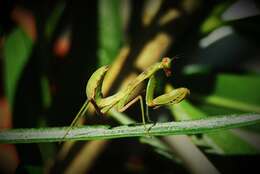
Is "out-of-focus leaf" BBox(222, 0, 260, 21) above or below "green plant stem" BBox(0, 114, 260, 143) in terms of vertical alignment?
below

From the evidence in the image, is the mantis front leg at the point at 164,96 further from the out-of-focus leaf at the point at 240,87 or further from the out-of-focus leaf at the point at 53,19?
the out-of-focus leaf at the point at 53,19

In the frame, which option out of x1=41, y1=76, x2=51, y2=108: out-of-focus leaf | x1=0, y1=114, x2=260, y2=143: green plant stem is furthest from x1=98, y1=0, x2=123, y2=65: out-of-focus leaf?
x1=0, y1=114, x2=260, y2=143: green plant stem

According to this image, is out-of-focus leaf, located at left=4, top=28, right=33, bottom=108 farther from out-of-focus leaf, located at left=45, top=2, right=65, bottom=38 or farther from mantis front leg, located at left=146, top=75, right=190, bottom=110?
mantis front leg, located at left=146, top=75, right=190, bottom=110

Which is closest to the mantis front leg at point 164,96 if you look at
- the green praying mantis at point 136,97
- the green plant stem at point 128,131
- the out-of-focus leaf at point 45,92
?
the green praying mantis at point 136,97

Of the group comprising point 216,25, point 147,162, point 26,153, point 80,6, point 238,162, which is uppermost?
point 80,6

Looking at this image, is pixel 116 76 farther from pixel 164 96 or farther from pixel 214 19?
pixel 214 19

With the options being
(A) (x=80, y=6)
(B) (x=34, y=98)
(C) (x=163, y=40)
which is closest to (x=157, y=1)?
(C) (x=163, y=40)

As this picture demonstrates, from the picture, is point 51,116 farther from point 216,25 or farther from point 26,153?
point 216,25
